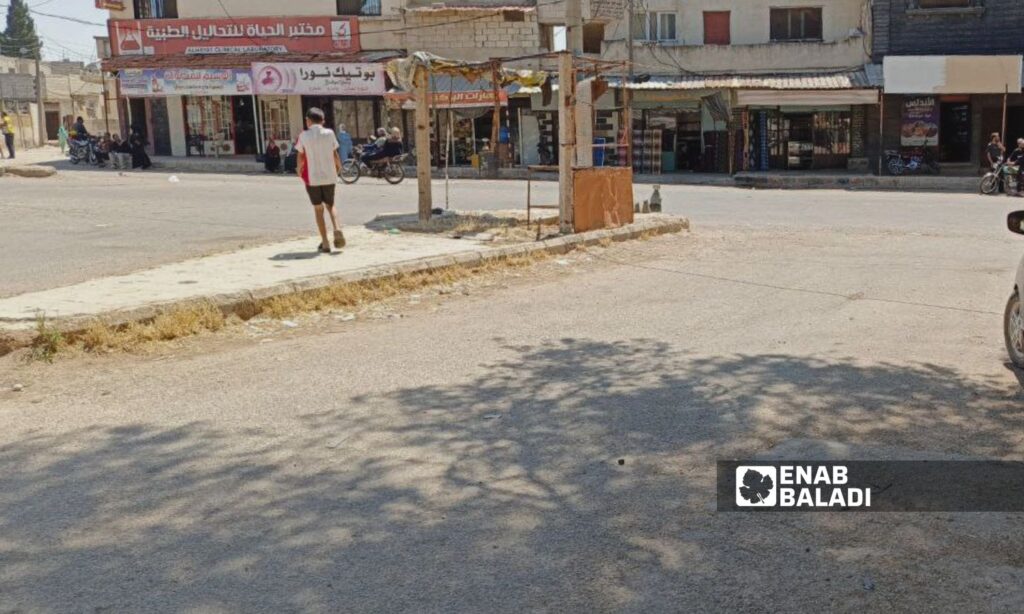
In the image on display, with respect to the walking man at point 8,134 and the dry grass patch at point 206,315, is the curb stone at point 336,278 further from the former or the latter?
the walking man at point 8,134

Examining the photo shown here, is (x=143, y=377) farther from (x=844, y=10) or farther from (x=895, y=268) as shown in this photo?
(x=844, y=10)

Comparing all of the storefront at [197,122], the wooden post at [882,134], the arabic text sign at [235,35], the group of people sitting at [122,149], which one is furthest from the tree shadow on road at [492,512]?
the storefront at [197,122]

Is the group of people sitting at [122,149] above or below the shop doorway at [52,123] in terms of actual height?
below

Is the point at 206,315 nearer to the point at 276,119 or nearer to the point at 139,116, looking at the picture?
the point at 276,119

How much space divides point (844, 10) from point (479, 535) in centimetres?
3347

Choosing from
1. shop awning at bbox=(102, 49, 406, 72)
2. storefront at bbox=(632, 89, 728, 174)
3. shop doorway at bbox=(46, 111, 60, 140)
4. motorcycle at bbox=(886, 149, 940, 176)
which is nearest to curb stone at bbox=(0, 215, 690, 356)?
motorcycle at bbox=(886, 149, 940, 176)

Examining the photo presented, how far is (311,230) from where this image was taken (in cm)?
1412

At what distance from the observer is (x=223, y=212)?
16.8m

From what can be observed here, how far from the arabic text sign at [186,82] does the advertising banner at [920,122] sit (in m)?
22.4

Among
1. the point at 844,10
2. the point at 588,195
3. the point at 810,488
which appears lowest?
the point at 810,488

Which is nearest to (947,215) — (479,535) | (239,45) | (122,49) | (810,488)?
(810,488)

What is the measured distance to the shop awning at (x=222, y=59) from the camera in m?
35.2

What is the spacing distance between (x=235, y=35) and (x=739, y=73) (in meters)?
18.4

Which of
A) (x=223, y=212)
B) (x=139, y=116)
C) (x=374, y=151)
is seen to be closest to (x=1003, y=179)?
(x=374, y=151)
